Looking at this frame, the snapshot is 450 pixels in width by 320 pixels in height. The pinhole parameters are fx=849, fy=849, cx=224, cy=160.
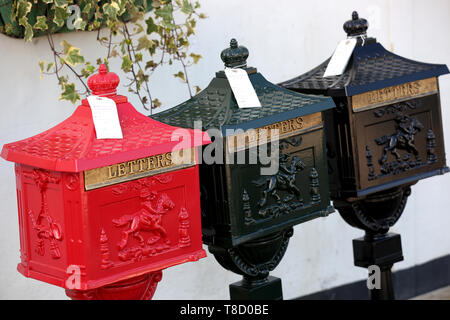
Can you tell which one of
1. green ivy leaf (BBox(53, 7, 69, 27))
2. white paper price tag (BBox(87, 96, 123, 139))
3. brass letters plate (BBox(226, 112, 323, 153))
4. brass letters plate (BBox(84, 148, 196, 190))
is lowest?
brass letters plate (BBox(84, 148, 196, 190))

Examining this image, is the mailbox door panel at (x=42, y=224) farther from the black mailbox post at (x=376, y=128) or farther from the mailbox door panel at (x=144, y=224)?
the black mailbox post at (x=376, y=128)

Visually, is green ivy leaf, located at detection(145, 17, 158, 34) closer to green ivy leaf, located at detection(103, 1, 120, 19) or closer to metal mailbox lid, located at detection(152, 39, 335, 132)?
green ivy leaf, located at detection(103, 1, 120, 19)

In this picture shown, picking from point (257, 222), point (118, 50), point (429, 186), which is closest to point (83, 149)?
point (257, 222)

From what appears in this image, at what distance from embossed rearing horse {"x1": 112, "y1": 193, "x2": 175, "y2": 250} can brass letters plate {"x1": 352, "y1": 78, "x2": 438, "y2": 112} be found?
0.89 m

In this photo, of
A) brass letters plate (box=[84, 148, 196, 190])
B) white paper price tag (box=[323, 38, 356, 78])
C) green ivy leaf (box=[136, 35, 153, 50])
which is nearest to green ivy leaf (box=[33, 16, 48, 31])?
green ivy leaf (box=[136, 35, 153, 50])

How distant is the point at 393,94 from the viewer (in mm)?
3203

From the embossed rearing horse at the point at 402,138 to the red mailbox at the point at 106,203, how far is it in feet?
2.89

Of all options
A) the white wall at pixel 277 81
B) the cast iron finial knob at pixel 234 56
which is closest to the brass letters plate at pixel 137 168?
the cast iron finial knob at pixel 234 56

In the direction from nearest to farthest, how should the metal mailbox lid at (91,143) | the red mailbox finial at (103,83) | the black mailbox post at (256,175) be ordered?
the metal mailbox lid at (91,143)
the red mailbox finial at (103,83)
the black mailbox post at (256,175)

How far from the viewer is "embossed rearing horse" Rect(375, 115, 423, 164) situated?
3.21 meters

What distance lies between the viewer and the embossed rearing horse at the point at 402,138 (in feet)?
10.5

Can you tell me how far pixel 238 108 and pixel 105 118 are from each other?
0.51 metres
